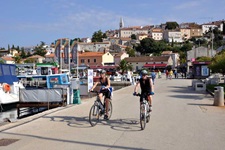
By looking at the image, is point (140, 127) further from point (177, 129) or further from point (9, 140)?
point (9, 140)

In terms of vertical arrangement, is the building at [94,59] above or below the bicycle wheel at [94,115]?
above

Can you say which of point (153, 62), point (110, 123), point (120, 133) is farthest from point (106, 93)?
point (153, 62)

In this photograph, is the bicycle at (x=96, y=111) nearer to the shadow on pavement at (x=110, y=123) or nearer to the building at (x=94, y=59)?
the shadow on pavement at (x=110, y=123)

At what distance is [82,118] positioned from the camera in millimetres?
12164

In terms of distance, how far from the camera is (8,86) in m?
24.3

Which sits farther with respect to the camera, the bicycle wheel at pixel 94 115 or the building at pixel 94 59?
the building at pixel 94 59

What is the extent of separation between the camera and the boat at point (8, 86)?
22781mm

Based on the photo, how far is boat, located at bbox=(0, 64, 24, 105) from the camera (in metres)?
22.8

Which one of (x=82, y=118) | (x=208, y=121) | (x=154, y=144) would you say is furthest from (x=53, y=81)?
(x=154, y=144)

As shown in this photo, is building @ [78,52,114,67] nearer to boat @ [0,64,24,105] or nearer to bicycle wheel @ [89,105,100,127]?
boat @ [0,64,24,105]

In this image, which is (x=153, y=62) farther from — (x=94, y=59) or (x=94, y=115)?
(x=94, y=115)

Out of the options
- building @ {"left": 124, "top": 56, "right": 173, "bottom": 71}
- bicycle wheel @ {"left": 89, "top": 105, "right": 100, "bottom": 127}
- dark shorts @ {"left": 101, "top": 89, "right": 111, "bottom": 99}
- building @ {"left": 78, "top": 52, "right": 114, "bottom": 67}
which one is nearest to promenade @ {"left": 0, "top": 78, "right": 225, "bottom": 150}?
bicycle wheel @ {"left": 89, "top": 105, "right": 100, "bottom": 127}

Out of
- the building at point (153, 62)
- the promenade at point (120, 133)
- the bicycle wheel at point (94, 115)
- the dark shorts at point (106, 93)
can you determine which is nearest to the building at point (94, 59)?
the building at point (153, 62)

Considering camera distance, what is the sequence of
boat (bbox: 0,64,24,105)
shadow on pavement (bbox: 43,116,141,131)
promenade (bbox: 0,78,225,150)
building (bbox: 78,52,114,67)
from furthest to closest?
building (bbox: 78,52,114,67) < boat (bbox: 0,64,24,105) < shadow on pavement (bbox: 43,116,141,131) < promenade (bbox: 0,78,225,150)
